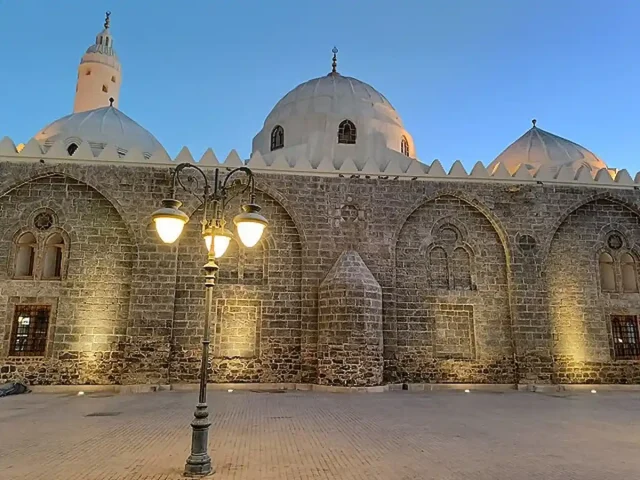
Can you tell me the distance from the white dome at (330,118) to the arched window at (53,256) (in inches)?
262

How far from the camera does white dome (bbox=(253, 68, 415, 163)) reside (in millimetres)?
14969

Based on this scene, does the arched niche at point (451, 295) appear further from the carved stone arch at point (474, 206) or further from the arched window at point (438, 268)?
the carved stone arch at point (474, 206)

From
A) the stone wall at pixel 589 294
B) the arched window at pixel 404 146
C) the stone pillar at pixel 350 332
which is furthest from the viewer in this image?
the arched window at pixel 404 146

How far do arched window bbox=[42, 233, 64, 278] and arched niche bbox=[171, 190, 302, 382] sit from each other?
113 inches

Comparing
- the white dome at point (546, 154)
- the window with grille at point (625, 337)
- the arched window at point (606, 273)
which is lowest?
the window with grille at point (625, 337)

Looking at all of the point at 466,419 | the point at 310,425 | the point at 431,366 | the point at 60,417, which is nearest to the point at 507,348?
the point at 431,366

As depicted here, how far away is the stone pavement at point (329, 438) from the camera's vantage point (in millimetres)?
4398

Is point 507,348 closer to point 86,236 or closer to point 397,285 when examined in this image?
point 397,285

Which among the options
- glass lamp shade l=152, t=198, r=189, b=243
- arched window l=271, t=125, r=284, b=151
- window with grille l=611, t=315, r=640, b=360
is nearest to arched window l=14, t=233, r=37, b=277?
arched window l=271, t=125, r=284, b=151

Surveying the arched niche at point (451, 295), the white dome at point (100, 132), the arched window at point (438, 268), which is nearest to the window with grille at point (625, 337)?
the arched niche at point (451, 295)

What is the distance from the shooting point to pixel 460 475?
4.29m

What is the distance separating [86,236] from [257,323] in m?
4.57

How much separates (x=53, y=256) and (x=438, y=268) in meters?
9.48

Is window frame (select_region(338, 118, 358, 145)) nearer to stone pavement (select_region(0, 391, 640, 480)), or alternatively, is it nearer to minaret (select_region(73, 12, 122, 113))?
stone pavement (select_region(0, 391, 640, 480))
